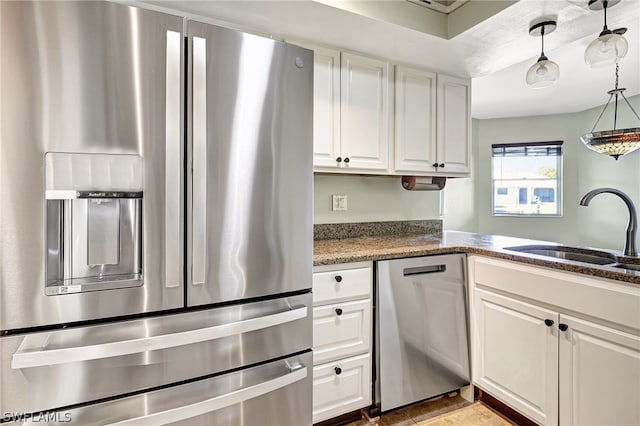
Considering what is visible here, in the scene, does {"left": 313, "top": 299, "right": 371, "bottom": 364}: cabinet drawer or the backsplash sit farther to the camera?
the backsplash

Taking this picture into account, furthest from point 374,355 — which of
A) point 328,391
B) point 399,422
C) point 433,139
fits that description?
point 433,139

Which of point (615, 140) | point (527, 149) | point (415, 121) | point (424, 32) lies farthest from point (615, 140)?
point (527, 149)

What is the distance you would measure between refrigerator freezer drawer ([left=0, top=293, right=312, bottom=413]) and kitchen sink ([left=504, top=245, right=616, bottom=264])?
5.03 ft

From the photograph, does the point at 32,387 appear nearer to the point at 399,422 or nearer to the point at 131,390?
A: the point at 131,390

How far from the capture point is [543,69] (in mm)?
1667

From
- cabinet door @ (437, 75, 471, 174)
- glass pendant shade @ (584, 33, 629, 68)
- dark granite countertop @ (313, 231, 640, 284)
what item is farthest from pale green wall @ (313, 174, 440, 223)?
glass pendant shade @ (584, 33, 629, 68)

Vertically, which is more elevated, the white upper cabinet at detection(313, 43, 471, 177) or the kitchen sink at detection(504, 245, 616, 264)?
the white upper cabinet at detection(313, 43, 471, 177)

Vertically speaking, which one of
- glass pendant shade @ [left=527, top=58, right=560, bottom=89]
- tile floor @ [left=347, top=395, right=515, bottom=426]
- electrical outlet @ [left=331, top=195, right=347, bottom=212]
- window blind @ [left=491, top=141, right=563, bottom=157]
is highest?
window blind @ [left=491, top=141, right=563, bottom=157]

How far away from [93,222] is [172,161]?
31 centimetres

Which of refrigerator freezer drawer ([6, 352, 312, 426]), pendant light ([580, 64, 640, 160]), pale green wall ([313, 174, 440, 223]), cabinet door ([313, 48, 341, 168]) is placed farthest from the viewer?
pale green wall ([313, 174, 440, 223])

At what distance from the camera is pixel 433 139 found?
229 cm

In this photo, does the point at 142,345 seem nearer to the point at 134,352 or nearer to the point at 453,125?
the point at 134,352

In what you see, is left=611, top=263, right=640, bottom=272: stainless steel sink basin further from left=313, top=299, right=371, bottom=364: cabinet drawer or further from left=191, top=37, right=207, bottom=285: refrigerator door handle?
left=191, top=37, right=207, bottom=285: refrigerator door handle

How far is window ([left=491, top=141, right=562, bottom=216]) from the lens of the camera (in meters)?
5.02
